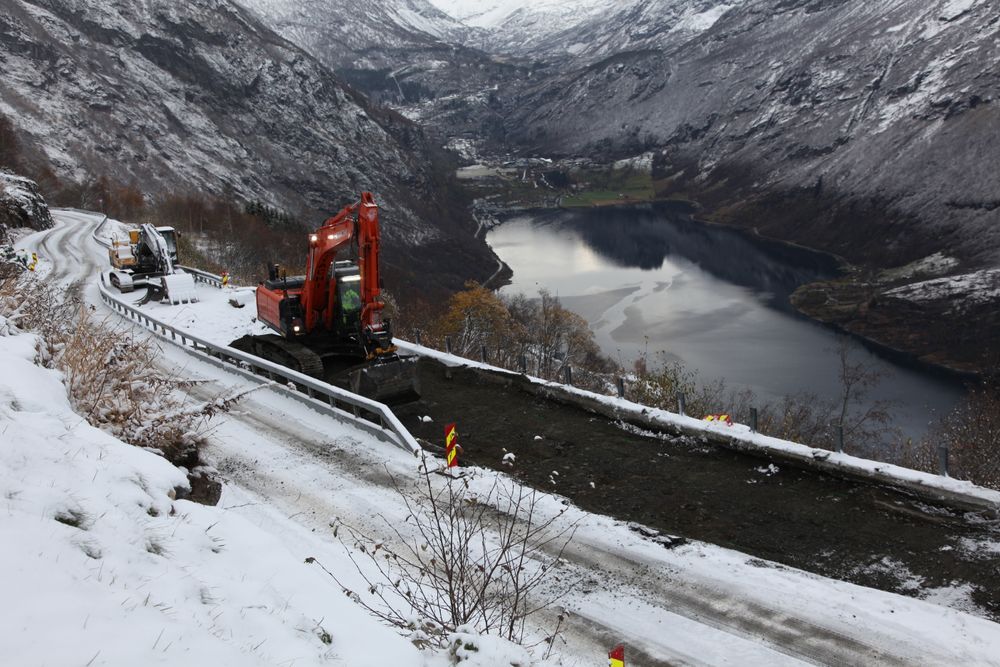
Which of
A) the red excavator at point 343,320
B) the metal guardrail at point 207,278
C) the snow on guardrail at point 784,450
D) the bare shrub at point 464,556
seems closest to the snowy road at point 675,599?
the bare shrub at point 464,556

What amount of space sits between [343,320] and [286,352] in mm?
1853

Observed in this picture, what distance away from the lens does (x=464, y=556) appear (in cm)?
719

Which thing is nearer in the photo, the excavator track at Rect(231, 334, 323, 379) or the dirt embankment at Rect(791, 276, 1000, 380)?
the excavator track at Rect(231, 334, 323, 379)

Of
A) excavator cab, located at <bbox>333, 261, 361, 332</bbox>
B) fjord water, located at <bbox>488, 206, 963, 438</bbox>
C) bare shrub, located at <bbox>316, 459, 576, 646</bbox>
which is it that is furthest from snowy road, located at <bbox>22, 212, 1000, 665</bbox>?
fjord water, located at <bbox>488, 206, 963, 438</bbox>

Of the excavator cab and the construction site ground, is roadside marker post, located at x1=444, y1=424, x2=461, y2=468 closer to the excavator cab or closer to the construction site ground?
the construction site ground

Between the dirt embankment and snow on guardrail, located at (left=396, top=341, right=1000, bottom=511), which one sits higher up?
the dirt embankment

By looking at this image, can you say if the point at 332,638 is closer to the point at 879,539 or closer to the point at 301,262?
the point at 879,539

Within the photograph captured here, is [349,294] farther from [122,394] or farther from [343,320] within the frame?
[122,394]

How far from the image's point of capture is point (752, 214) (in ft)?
643

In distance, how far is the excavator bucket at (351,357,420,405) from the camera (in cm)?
1576

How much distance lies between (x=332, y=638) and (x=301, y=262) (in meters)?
69.7

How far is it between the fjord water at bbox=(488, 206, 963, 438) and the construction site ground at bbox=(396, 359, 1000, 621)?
5175 cm

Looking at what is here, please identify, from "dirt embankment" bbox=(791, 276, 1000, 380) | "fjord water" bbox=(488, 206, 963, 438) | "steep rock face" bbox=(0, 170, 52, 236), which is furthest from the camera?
"dirt embankment" bbox=(791, 276, 1000, 380)

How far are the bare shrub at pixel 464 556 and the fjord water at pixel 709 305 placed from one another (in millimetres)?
55546
